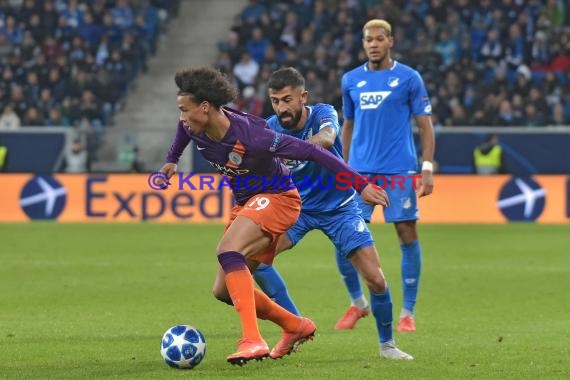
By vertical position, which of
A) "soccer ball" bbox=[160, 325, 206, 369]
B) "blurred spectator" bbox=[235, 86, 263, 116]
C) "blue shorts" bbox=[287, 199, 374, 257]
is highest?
"blurred spectator" bbox=[235, 86, 263, 116]

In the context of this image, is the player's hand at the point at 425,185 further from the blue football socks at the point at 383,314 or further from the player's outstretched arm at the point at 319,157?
the player's outstretched arm at the point at 319,157

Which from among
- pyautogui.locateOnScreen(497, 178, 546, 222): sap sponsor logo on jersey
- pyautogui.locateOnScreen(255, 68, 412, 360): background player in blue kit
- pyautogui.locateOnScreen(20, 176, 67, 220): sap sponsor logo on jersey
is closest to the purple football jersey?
pyautogui.locateOnScreen(255, 68, 412, 360): background player in blue kit

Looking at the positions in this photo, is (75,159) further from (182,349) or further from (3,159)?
(182,349)

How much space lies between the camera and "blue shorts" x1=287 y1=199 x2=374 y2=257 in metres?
7.91

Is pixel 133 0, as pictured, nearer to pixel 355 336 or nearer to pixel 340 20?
pixel 340 20

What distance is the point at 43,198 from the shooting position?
66.6 ft

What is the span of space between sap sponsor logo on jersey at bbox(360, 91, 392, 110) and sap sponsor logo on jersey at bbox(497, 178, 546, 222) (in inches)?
401

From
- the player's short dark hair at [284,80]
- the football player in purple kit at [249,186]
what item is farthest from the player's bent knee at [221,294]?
the player's short dark hair at [284,80]

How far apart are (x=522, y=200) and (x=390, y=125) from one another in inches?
411

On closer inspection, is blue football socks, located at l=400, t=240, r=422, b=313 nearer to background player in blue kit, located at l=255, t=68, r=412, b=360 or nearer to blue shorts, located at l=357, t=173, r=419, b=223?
blue shorts, located at l=357, t=173, r=419, b=223

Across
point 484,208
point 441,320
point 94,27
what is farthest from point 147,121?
point 441,320

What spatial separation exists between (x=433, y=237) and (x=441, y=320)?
7.90m

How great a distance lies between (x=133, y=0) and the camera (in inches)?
1118

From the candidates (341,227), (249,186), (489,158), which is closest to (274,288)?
(341,227)
